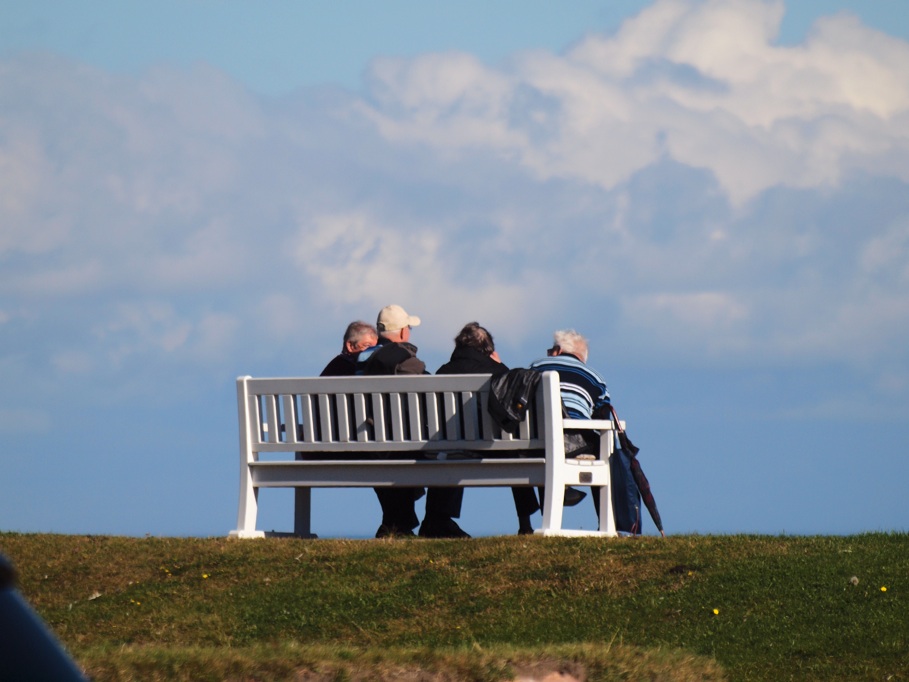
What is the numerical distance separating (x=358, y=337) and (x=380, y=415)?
173 centimetres

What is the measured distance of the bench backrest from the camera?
409 inches

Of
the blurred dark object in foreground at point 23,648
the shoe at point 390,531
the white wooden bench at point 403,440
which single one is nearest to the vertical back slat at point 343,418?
the white wooden bench at point 403,440

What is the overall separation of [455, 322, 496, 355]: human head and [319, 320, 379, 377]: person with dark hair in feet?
3.37

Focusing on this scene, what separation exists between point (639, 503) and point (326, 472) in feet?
8.53

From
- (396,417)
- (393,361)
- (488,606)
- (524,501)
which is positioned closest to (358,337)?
(393,361)

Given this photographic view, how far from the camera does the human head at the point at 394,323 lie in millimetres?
11859

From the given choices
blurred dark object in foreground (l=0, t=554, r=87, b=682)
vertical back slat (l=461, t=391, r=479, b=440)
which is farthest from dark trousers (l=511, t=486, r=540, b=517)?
blurred dark object in foreground (l=0, t=554, r=87, b=682)

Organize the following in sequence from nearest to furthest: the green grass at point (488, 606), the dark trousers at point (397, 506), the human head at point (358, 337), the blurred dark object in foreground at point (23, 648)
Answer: the blurred dark object in foreground at point (23, 648), the green grass at point (488, 606), the dark trousers at point (397, 506), the human head at point (358, 337)

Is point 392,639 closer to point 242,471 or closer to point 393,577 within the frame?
point 393,577

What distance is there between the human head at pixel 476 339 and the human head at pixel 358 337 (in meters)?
1.04

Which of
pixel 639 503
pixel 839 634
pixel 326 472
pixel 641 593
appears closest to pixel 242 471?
pixel 326 472

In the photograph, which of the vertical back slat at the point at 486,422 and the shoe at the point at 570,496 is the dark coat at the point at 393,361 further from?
the shoe at the point at 570,496

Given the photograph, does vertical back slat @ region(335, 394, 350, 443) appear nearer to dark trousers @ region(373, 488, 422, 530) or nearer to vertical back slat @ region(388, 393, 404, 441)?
vertical back slat @ region(388, 393, 404, 441)

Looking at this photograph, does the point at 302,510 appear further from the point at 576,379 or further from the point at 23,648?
the point at 23,648
